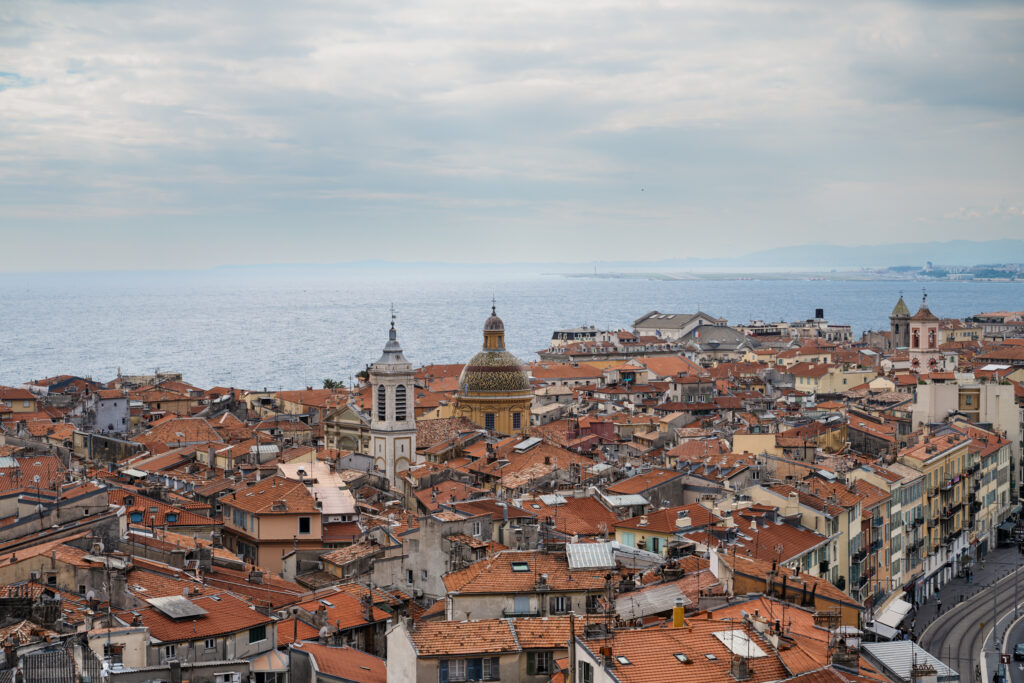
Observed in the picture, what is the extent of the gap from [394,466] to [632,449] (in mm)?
9597

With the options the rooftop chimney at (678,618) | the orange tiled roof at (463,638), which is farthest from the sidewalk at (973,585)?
the orange tiled roof at (463,638)

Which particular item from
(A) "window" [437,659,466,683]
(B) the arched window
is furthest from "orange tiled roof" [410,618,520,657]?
(B) the arched window

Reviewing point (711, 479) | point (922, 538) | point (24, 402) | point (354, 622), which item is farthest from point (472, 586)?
point (24, 402)

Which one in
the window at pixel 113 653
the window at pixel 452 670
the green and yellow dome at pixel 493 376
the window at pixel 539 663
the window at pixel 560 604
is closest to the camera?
the window at pixel 113 653

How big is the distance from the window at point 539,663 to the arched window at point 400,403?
32263mm

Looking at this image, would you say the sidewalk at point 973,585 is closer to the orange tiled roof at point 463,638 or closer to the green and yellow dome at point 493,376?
the orange tiled roof at point 463,638

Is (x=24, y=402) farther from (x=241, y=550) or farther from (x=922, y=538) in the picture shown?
(x=922, y=538)

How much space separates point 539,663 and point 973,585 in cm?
2930

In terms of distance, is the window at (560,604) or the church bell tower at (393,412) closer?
the window at (560,604)

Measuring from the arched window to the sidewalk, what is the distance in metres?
20.9

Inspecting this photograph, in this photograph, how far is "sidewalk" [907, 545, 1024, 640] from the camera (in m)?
40.9

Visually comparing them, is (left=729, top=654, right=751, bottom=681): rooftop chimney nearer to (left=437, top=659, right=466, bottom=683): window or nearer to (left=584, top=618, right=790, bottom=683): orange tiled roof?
(left=584, top=618, right=790, bottom=683): orange tiled roof

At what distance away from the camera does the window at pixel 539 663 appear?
20.7 meters

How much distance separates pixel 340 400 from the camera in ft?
254
